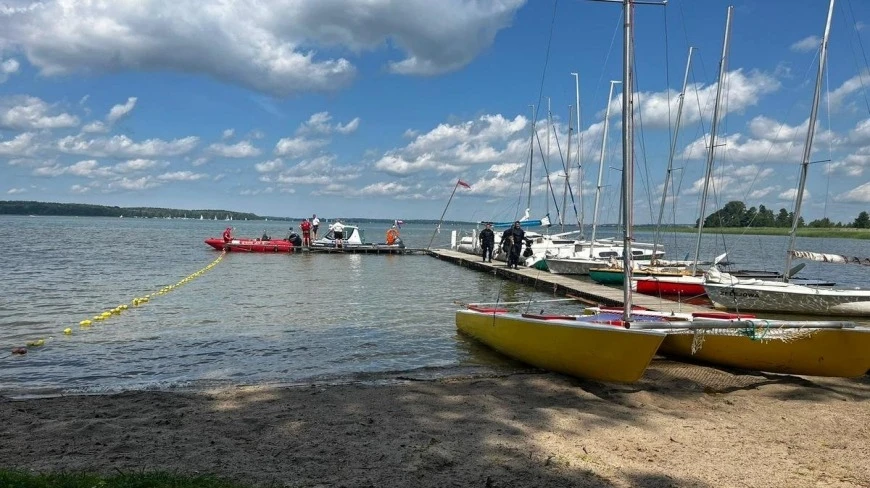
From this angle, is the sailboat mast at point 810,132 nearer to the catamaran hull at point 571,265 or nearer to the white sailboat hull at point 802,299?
the white sailboat hull at point 802,299

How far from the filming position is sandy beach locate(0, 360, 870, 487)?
206 inches

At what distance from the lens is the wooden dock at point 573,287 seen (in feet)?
50.5

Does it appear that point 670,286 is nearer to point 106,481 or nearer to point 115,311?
point 115,311

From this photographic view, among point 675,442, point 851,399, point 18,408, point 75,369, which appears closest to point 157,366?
point 75,369

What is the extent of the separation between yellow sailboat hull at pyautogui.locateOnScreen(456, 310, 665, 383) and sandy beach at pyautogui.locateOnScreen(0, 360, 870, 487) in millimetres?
270

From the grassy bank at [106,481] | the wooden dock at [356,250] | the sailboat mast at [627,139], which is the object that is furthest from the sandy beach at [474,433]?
the wooden dock at [356,250]

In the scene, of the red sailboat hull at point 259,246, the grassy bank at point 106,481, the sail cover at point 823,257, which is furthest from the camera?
the red sailboat hull at point 259,246

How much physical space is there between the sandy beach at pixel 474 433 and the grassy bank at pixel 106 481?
0.35 meters

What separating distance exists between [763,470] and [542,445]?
6.42 feet

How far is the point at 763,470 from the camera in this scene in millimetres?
5434

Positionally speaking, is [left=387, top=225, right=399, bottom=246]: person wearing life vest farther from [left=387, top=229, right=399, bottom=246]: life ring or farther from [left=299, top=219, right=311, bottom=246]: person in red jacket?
[left=299, top=219, right=311, bottom=246]: person in red jacket

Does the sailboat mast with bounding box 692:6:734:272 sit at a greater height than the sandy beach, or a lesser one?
greater

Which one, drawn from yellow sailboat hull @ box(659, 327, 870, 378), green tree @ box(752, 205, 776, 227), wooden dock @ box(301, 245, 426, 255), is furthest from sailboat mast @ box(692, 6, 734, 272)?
wooden dock @ box(301, 245, 426, 255)

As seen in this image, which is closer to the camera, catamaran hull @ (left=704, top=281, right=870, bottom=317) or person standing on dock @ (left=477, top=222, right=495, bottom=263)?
catamaran hull @ (left=704, top=281, right=870, bottom=317)
